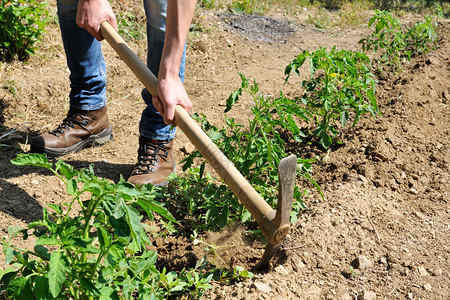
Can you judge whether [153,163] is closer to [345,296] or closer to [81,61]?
[81,61]

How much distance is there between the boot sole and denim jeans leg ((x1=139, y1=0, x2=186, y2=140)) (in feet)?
1.63

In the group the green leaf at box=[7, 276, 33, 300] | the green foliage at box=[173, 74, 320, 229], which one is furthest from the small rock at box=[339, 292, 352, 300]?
the green leaf at box=[7, 276, 33, 300]

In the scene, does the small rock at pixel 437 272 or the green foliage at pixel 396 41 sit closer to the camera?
the small rock at pixel 437 272

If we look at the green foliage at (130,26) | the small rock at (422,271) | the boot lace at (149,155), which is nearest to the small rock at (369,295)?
the small rock at (422,271)

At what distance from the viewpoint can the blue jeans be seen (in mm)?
2684

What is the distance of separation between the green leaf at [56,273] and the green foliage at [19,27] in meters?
3.00

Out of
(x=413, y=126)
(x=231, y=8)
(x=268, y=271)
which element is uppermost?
(x=231, y=8)

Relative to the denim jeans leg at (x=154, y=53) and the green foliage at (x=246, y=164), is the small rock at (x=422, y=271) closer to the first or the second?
the green foliage at (x=246, y=164)

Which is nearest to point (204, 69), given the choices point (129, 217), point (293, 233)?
point (293, 233)

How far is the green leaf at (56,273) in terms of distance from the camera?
1.38 m

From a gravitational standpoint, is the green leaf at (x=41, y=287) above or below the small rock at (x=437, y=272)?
above

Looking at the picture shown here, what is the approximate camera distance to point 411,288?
2.10 meters

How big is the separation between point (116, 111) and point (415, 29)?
3.46 meters

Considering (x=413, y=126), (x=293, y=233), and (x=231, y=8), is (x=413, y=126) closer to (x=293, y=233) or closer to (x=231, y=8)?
(x=293, y=233)
